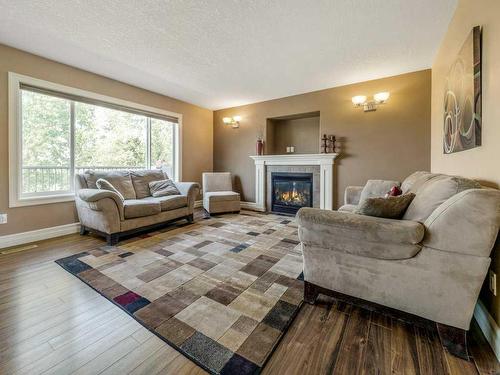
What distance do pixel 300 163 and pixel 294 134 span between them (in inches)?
35.8

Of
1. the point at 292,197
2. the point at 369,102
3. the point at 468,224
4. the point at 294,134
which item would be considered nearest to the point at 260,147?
the point at 294,134

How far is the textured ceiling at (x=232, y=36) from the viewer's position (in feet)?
6.94

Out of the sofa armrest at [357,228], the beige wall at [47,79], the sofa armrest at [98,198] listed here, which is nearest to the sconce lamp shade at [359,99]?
the sofa armrest at [357,228]

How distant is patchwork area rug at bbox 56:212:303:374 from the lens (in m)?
Answer: 1.27

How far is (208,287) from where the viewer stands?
6.17 feet

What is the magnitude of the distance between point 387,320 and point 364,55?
3174mm

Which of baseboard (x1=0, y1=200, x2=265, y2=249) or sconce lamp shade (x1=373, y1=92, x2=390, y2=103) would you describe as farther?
sconce lamp shade (x1=373, y1=92, x2=390, y2=103)

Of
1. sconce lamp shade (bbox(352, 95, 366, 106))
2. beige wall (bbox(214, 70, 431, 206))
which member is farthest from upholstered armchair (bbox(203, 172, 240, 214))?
sconce lamp shade (bbox(352, 95, 366, 106))

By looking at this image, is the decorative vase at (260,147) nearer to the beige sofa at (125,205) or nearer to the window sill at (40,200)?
the beige sofa at (125,205)

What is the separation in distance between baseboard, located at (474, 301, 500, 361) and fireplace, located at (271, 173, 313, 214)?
3184mm

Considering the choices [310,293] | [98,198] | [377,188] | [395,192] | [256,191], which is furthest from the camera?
[256,191]

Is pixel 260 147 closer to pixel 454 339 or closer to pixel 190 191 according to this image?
pixel 190 191

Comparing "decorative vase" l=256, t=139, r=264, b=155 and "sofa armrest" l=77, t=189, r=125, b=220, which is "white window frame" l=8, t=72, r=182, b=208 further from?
"decorative vase" l=256, t=139, r=264, b=155

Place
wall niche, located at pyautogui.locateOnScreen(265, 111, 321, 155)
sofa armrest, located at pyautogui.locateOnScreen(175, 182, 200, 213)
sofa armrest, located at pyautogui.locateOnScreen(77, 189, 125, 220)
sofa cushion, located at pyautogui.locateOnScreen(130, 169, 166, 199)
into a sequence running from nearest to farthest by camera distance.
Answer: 1. sofa armrest, located at pyautogui.locateOnScreen(77, 189, 125, 220)
2. sofa cushion, located at pyautogui.locateOnScreen(130, 169, 166, 199)
3. sofa armrest, located at pyautogui.locateOnScreen(175, 182, 200, 213)
4. wall niche, located at pyautogui.locateOnScreen(265, 111, 321, 155)
